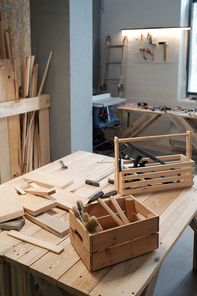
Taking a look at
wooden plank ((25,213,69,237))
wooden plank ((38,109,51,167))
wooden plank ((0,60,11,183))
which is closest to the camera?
wooden plank ((25,213,69,237))

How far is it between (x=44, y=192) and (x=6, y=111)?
1.62 m

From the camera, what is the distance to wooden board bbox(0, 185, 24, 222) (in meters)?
1.55

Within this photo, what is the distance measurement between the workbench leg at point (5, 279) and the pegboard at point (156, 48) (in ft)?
16.4

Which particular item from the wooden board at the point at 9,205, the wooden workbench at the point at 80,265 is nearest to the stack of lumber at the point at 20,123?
the wooden board at the point at 9,205

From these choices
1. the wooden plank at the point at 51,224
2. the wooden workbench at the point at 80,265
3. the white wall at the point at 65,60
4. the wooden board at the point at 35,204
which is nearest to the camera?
the wooden workbench at the point at 80,265

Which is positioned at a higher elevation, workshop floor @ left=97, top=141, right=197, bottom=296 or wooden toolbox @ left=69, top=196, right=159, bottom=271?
wooden toolbox @ left=69, top=196, right=159, bottom=271

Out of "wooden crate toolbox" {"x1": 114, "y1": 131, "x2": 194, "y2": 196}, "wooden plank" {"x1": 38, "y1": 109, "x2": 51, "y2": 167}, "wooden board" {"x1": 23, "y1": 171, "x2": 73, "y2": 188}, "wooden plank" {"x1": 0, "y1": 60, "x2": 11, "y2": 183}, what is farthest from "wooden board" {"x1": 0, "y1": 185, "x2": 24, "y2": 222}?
"wooden plank" {"x1": 38, "y1": 109, "x2": 51, "y2": 167}

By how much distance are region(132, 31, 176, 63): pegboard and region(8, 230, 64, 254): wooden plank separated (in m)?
4.90

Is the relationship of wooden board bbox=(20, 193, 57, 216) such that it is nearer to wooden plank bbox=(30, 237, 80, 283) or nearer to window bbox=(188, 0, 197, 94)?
wooden plank bbox=(30, 237, 80, 283)

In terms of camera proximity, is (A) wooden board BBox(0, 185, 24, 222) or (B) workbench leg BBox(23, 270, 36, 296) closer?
(B) workbench leg BBox(23, 270, 36, 296)

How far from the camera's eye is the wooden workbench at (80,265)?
1.15 meters

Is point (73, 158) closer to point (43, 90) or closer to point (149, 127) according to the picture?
point (43, 90)

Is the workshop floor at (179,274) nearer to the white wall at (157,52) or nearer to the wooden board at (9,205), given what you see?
the wooden board at (9,205)

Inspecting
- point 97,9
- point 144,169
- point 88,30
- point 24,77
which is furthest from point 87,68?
Result: point 97,9
